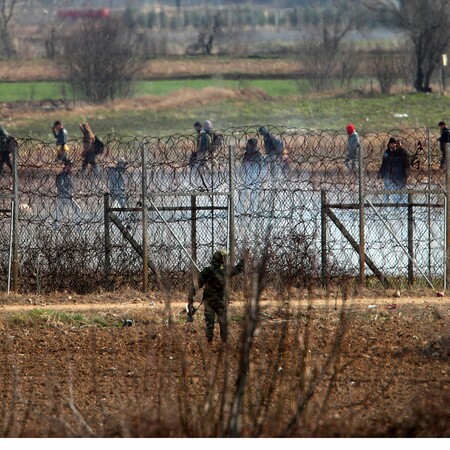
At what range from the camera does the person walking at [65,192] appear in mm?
14805

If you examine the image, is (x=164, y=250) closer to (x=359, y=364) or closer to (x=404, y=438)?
(x=359, y=364)

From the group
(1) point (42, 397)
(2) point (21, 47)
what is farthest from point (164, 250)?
(2) point (21, 47)

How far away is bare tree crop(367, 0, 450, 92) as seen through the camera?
170ft

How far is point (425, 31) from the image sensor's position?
53312mm

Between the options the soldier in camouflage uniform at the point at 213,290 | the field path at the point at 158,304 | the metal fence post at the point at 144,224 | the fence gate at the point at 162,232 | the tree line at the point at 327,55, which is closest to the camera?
the soldier in camouflage uniform at the point at 213,290

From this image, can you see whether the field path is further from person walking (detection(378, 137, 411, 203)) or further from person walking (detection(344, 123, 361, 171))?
person walking (detection(344, 123, 361, 171))

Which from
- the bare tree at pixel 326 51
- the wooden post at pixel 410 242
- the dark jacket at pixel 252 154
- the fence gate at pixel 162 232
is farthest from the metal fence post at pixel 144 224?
the bare tree at pixel 326 51

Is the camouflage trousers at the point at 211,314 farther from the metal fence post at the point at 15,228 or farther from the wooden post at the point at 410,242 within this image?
the wooden post at the point at 410,242

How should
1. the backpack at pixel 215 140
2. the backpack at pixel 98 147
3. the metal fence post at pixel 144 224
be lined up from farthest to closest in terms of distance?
the backpack at pixel 98 147
the backpack at pixel 215 140
the metal fence post at pixel 144 224

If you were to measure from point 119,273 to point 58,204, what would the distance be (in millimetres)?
1115

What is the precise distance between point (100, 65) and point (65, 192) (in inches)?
1445

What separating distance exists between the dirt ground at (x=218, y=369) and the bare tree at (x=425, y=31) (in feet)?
126

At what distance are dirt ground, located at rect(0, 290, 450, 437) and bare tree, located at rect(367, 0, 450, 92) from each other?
38.5 metres
